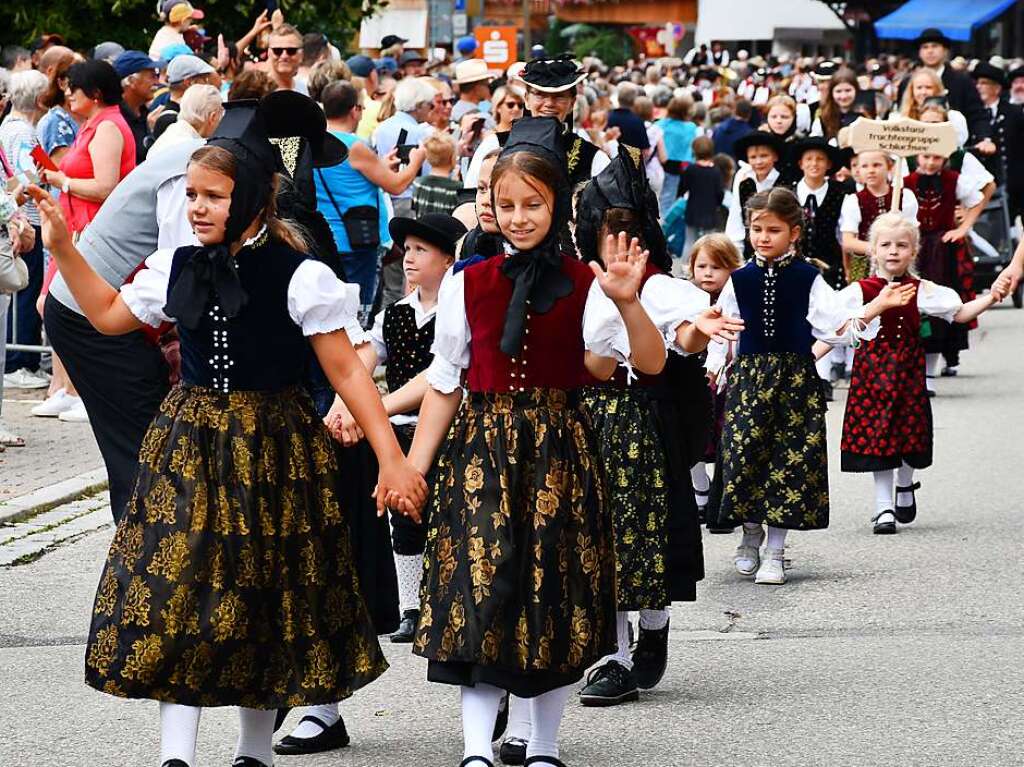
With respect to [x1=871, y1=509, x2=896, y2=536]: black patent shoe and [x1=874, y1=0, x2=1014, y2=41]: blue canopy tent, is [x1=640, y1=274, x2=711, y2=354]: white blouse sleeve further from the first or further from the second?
[x1=874, y1=0, x2=1014, y2=41]: blue canopy tent

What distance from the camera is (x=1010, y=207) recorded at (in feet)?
65.1

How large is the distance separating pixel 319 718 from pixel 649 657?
1.15 m

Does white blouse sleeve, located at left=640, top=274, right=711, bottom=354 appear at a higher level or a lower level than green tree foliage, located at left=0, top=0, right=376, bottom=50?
lower

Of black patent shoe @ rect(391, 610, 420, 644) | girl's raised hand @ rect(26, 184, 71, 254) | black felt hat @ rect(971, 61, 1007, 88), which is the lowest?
black patent shoe @ rect(391, 610, 420, 644)

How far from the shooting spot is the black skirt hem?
195 inches

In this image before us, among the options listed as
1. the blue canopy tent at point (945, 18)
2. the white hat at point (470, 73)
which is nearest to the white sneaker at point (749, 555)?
the white hat at point (470, 73)

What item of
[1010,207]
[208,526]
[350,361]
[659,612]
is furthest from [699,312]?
[1010,207]

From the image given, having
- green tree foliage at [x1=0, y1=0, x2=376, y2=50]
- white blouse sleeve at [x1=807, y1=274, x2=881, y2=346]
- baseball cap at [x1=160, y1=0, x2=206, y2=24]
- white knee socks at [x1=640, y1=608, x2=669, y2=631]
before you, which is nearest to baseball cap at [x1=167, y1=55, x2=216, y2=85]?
baseball cap at [x1=160, y1=0, x2=206, y2=24]

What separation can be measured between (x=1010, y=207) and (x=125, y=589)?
53.6ft

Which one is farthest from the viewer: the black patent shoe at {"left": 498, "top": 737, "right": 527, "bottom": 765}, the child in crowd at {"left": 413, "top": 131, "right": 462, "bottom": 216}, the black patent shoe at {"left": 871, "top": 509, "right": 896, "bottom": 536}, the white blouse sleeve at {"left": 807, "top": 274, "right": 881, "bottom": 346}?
the child in crowd at {"left": 413, "top": 131, "right": 462, "bottom": 216}

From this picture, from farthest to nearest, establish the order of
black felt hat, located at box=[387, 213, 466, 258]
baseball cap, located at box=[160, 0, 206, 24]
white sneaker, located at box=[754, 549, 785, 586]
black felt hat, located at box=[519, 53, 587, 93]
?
baseball cap, located at box=[160, 0, 206, 24], white sneaker, located at box=[754, 549, 785, 586], black felt hat, located at box=[519, 53, 587, 93], black felt hat, located at box=[387, 213, 466, 258]

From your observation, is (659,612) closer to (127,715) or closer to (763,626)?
(763,626)

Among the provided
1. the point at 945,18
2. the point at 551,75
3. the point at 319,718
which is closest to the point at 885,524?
the point at 551,75

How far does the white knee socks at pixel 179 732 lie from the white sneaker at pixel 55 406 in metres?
7.32
